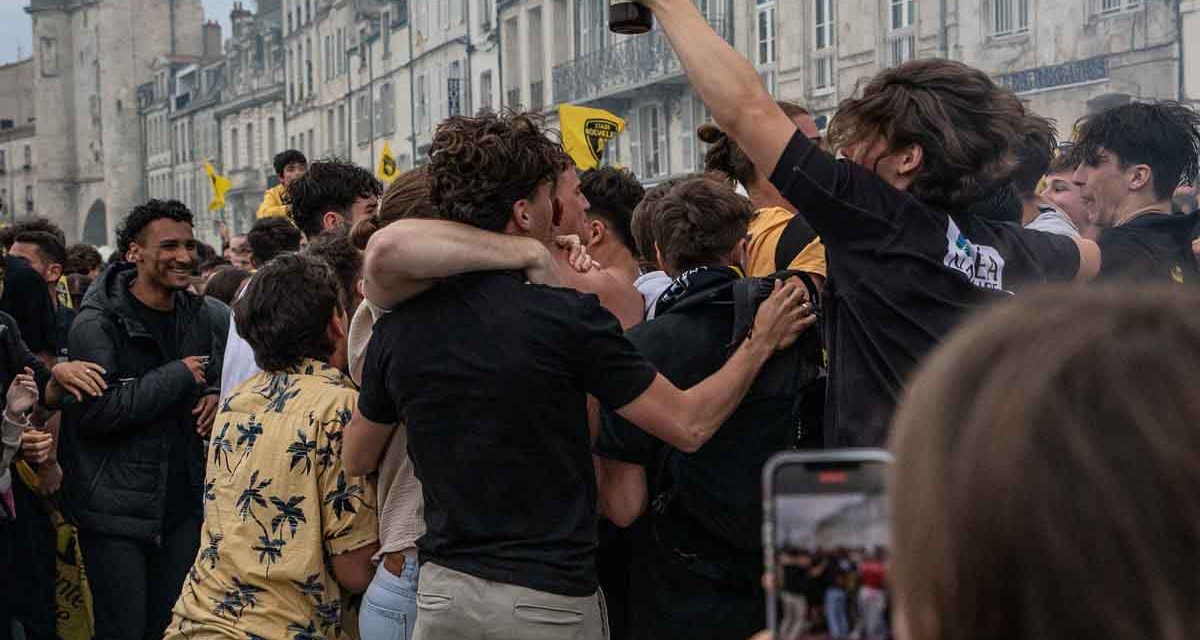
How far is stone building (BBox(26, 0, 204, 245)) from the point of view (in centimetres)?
8744

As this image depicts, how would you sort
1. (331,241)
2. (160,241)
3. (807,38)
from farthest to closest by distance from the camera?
(807,38), (160,241), (331,241)

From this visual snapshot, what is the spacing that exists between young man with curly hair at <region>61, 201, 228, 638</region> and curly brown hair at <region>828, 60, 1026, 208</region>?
3717 mm

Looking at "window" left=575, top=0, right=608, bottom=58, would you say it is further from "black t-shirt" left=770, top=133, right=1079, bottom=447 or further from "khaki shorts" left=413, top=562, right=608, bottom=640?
"black t-shirt" left=770, top=133, right=1079, bottom=447

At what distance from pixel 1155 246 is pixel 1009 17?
16.1 m

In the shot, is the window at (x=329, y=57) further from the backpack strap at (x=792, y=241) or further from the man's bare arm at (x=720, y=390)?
the man's bare arm at (x=720, y=390)

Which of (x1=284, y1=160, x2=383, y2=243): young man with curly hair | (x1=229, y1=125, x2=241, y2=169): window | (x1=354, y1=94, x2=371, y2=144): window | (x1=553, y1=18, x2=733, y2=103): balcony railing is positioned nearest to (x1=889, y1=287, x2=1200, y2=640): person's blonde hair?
(x1=284, y1=160, x2=383, y2=243): young man with curly hair

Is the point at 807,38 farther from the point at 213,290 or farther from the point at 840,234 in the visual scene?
the point at 840,234

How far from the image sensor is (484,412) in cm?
319

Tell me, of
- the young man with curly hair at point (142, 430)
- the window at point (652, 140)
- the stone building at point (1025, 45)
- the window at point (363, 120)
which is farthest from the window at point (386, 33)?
the young man with curly hair at point (142, 430)

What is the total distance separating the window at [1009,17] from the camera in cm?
1942

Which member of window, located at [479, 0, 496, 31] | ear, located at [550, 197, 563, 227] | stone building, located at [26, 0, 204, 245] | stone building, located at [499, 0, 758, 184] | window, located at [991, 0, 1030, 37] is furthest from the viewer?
stone building, located at [26, 0, 204, 245]

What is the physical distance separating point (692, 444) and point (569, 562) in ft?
1.21

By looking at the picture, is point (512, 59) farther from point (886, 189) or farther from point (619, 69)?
point (886, 189)

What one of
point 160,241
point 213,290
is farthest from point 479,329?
point 213,290
